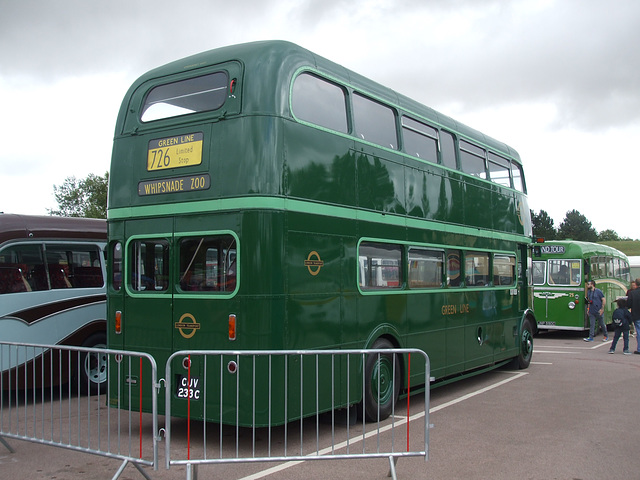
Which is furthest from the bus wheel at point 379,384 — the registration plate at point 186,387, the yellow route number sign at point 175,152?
the yellow route number sign at point 175,152

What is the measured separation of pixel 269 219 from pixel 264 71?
5.46 ft

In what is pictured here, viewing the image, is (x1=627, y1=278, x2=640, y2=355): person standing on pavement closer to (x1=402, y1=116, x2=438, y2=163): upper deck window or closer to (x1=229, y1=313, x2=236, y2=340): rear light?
(x1=402, y1=116, x2=438, y2=163): upper deck window

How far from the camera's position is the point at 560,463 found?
21.8 feet

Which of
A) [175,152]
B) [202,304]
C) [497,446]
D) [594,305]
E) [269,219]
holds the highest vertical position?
[175,152]

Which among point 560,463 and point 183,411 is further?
point 183,411

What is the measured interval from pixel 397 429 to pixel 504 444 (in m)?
1.25

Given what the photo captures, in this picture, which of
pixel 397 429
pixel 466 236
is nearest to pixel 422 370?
pixel 397 429

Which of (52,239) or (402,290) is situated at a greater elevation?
(52,239)

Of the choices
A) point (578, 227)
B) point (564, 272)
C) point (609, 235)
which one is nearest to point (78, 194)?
point (564, 272)

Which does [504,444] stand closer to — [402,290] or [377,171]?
[402,290]

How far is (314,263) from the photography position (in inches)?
295

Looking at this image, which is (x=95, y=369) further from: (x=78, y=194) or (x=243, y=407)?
(x=78, y=194)

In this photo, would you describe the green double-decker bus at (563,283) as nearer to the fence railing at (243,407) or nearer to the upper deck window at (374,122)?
the upper deck window at (374,122)

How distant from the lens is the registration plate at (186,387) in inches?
281
